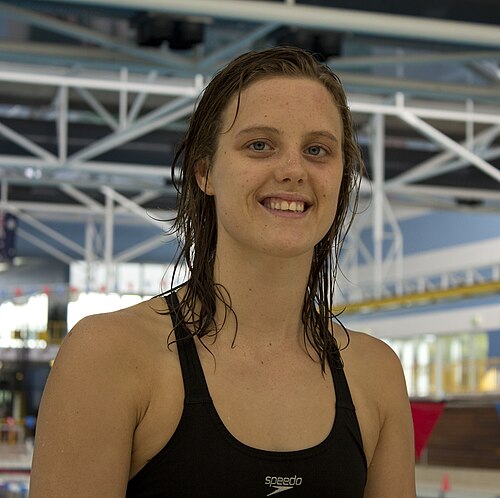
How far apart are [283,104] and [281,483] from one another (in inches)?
26.3

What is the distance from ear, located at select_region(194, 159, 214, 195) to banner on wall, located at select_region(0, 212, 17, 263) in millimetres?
41390

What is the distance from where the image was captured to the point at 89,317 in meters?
2.14

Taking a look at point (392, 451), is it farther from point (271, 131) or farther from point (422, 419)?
point (422, 419)

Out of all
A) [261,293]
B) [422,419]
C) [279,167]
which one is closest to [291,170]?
[279,167]

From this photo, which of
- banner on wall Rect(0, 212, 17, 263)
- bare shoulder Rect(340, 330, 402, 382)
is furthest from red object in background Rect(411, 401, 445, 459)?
banner on wall Rect(0, 212, 17, 263)

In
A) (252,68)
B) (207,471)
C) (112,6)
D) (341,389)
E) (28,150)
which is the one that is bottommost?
(207,471)

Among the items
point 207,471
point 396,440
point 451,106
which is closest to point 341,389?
point 396,440

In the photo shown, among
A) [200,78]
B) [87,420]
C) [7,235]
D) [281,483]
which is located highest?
[7,235]

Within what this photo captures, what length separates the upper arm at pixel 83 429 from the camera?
2078 mm

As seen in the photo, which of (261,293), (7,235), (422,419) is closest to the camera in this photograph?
(261,293)

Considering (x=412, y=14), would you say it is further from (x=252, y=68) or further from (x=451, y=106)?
(x=451, y=106)

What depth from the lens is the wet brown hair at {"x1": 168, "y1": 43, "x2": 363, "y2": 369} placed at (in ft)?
7.64

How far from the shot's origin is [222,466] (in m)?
2.08

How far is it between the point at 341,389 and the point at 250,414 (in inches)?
9.4
